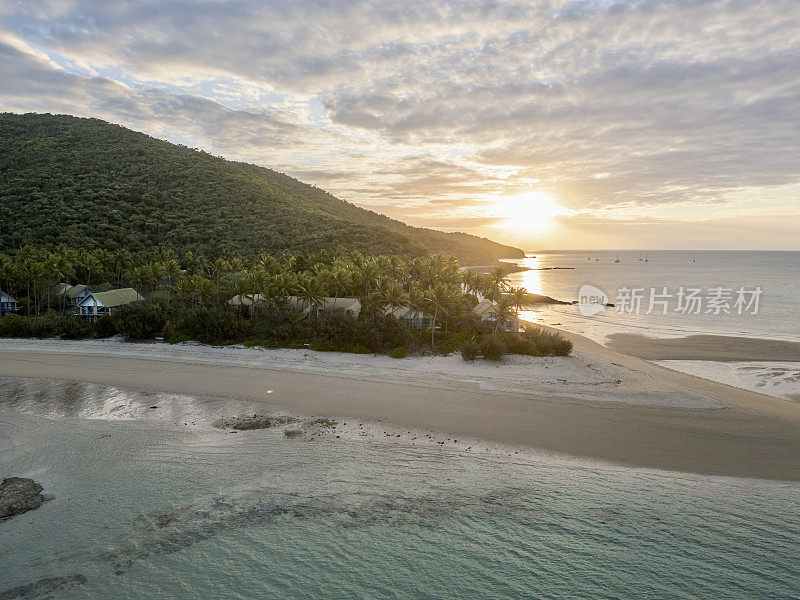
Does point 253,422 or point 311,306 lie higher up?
point 311,306

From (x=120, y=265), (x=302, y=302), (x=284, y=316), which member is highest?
(x=120, y=265)

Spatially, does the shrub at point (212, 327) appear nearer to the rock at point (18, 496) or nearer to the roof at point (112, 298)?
the roof at point (112, 298)

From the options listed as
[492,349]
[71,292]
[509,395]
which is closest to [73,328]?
[71,292]

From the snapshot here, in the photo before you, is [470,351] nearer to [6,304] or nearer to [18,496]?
[18,496]

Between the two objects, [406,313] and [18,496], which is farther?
[406,313]

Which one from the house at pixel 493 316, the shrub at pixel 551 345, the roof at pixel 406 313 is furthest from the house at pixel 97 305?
the shrub at pixel 551 345

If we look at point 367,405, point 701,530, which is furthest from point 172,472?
point 701,530

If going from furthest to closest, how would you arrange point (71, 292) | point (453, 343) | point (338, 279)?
point (71, 292), point (338, 279), point (453, 343)

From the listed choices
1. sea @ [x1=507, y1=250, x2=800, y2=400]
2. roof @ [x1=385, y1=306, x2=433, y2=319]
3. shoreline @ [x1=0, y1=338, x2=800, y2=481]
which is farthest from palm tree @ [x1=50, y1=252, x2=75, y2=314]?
sea @ [x1=507, y1=250, x2=800, y2=400]
